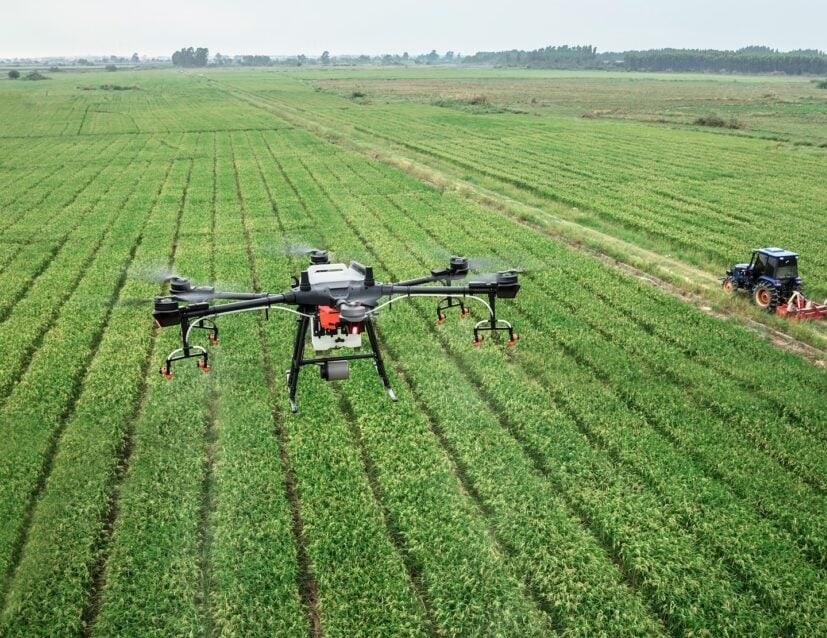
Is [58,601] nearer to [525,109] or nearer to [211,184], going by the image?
[211,184]

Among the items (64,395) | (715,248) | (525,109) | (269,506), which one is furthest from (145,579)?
(525,109)

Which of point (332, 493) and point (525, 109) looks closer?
point (332, 493)

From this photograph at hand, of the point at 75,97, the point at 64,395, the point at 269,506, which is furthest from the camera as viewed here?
the point at 75,97

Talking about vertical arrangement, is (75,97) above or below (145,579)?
above

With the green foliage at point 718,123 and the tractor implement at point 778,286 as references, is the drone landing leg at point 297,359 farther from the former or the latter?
the green foliage at point 718,123

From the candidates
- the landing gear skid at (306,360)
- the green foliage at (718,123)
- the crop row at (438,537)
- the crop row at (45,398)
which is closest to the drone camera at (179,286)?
the crop row at (45,398)

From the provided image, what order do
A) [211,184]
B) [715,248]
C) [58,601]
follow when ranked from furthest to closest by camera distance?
[211,184] → [715,248] → [58,601]

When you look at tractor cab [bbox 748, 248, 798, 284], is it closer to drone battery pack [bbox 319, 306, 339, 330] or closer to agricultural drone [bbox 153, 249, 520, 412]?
agricultural drone [bbox 153, 249, 520, 412]

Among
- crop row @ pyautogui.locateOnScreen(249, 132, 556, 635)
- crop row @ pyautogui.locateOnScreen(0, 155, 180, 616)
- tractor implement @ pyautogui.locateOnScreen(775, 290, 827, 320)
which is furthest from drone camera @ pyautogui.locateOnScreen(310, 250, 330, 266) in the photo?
tractor implement @ pyautogui.locateOnScreen(775, 290, 827, 320)
